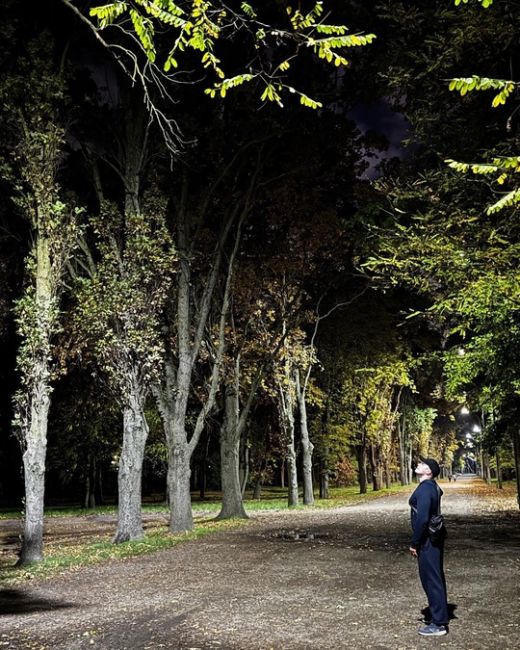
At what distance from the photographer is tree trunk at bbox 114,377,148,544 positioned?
15.8 meters

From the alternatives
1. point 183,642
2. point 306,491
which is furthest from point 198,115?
point 306,491

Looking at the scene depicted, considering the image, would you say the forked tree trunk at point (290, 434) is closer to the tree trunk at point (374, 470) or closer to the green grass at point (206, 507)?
the green grass at point (206, 507)

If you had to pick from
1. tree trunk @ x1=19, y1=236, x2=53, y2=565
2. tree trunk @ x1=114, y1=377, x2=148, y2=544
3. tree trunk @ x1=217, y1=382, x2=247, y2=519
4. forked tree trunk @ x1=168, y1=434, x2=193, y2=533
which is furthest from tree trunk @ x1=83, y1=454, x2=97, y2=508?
tree trunk @ x1=19, y1=236, x2=53, y2=565

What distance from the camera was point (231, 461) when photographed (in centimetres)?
2233

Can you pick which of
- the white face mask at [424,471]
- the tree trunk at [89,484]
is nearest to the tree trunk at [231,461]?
the white face mask at [424,471]

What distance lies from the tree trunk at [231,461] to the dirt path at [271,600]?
7176 millimetres

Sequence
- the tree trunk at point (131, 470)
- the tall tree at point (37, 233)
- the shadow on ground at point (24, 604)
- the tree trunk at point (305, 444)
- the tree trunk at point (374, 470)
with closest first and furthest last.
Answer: the shadow on ground at point (24, 604)
the tall tree at point (37, 233)
the tree trunk at point (131, 470)
the tree trunk at point (305, 444)
the tree trunk at point (374, 470)

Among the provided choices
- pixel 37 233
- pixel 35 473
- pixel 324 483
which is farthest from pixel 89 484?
pixel 37 233

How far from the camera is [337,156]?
838 inches

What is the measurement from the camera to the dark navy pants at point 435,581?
658 cm

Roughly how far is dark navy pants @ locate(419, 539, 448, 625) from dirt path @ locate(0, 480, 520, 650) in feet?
0.75

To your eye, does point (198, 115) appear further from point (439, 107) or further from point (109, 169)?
point (439, 107)

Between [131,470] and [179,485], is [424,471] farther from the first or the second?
[179,485]

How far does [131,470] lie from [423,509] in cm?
1061
